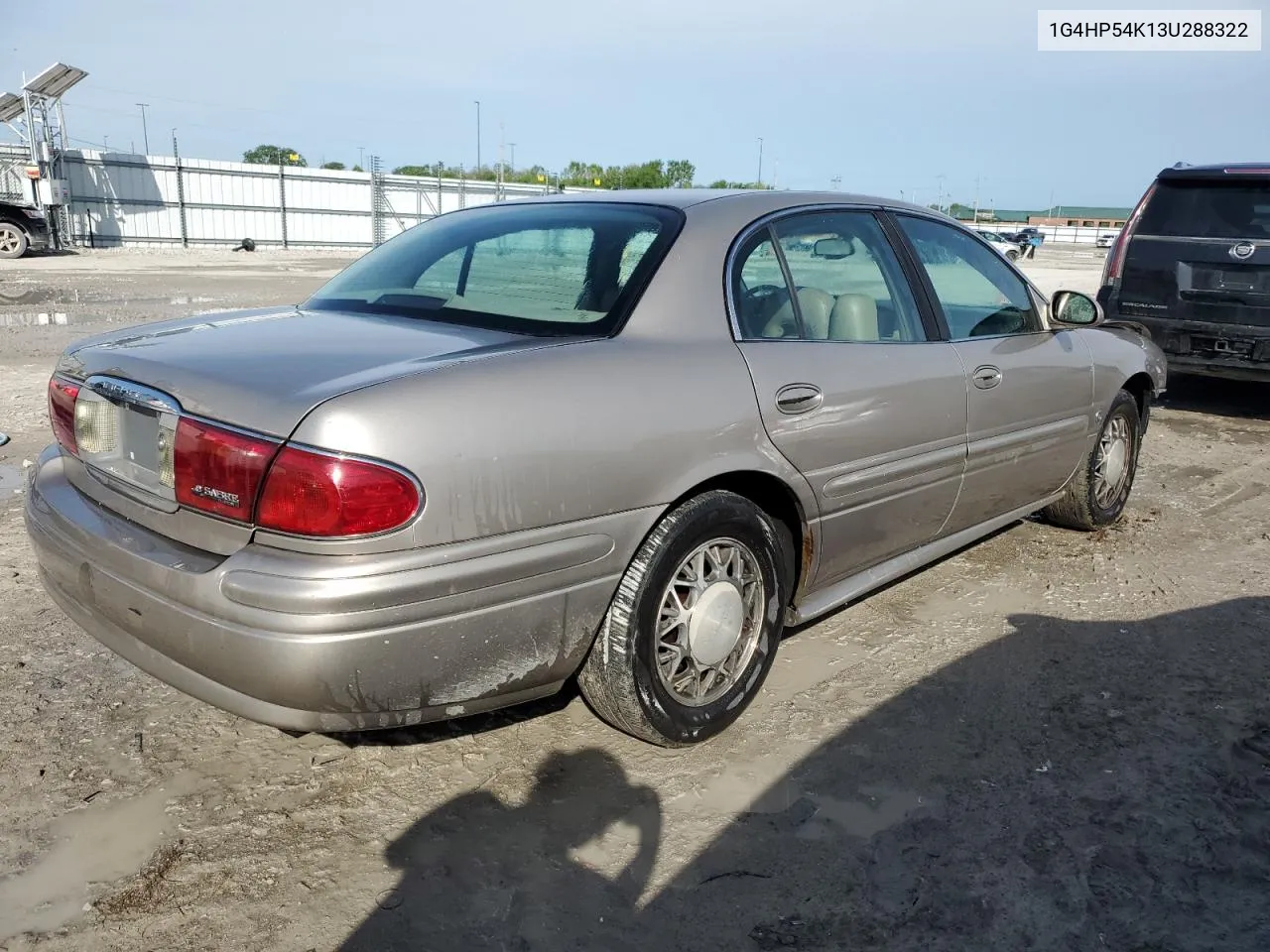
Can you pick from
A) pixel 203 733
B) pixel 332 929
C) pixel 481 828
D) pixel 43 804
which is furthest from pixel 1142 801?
pixel 43 804

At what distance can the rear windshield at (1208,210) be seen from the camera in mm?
7066

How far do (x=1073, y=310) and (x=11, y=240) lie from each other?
84.2 ft

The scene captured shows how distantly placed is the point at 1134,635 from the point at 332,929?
300 centimetres

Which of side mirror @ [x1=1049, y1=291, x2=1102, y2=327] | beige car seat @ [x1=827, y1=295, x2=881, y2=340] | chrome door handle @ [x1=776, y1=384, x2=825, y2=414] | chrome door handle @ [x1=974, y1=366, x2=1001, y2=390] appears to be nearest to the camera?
chrome door handle @ [x1=776, y1=384, x2=825, y2=414]

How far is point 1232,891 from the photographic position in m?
2.29

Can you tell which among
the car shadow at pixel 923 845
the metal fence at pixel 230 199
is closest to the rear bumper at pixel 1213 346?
the car shadow at pixel 923 845

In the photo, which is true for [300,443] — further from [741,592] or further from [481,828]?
[741,592]

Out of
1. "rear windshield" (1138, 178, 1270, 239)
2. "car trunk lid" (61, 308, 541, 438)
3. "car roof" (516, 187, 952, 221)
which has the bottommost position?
"car trunk lid" (61, 308, 541, 438)

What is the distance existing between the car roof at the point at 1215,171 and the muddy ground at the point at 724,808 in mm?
4524

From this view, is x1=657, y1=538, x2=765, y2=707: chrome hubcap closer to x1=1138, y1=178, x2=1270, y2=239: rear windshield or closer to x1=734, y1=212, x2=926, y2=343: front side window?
x1=734, y1=212, x2=926, y2=343: front side window

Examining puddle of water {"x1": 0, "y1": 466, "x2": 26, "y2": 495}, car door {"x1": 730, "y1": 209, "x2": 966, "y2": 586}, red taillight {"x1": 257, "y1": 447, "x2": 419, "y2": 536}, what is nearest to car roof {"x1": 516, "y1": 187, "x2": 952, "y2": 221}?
car door {"x1": 730, "y1": 209, "x2": 966, "y2": 586}

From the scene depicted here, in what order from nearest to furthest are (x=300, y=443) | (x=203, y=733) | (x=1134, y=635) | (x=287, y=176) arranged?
(x=300, y=443) → (x=203, y=733) → (x=1134, y=635) → (x=287, y=176)

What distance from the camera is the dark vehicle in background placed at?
75.9 ft

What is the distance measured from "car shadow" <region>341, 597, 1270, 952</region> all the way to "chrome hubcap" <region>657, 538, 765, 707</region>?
0.28 meters
